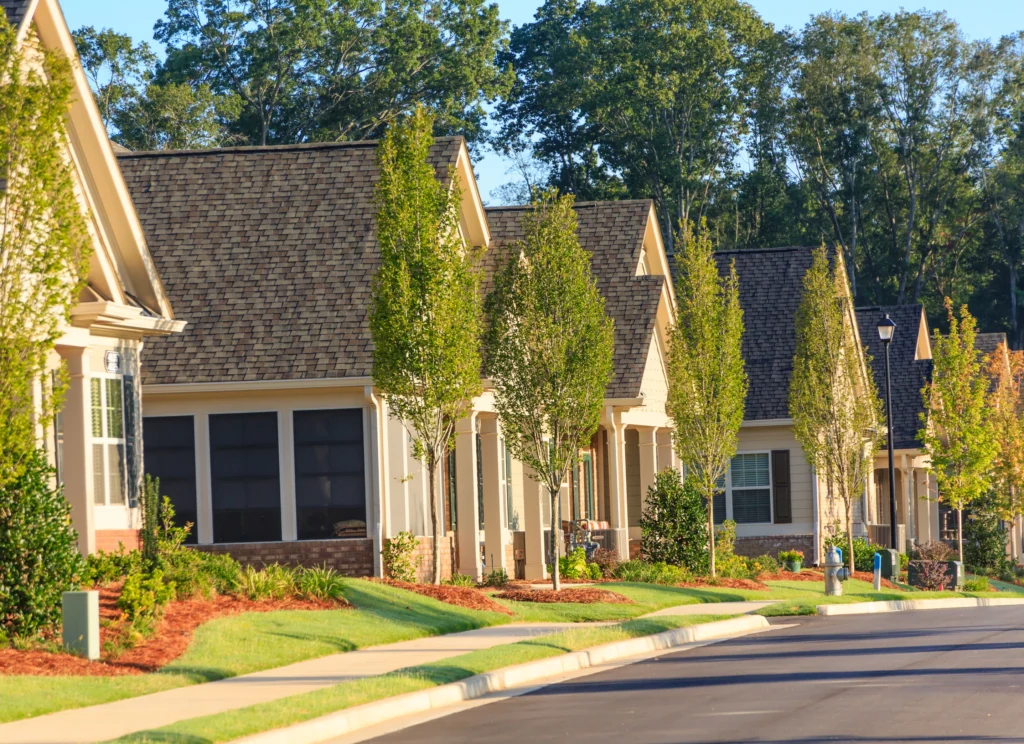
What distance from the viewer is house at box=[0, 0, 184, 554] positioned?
19812 mm

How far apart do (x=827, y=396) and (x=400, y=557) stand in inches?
547

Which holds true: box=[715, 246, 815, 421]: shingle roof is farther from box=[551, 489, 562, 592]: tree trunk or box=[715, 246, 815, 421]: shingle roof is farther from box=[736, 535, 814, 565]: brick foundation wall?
box=[551, 489, 562, 592]: tree trunk

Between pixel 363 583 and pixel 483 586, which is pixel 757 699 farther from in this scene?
pixel 483 586

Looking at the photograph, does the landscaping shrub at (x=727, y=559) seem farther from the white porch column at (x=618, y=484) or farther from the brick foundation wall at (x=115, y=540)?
the brick foundation wall at (x=115, y=540)

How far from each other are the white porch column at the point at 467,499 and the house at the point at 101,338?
22.8 ft

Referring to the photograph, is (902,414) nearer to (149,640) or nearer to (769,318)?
(769,318)

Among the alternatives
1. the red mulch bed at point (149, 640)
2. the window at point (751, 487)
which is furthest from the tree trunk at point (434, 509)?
the window at point (751, 487)

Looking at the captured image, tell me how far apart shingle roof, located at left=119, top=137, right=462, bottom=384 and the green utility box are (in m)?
8.93

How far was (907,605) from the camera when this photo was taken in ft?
97.4

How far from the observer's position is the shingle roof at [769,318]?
40031mm

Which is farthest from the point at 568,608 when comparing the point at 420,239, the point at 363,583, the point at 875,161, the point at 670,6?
the point at 875,161

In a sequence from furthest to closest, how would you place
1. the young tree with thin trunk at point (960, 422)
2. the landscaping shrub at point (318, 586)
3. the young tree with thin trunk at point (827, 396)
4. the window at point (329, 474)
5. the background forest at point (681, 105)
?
the background forest at point (681, 105), the young tree with thin trunk at point (960, 422), the young tree with thin trunk at point (827, 396), the window at point (329, 474), the landscaping shrub at point (318, 586)

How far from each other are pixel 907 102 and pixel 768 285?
27909 millimetres

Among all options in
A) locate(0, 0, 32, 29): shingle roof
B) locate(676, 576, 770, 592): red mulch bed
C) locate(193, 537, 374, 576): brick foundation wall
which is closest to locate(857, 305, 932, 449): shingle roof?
locate(676, 576, 770, 592): red mulch bed
